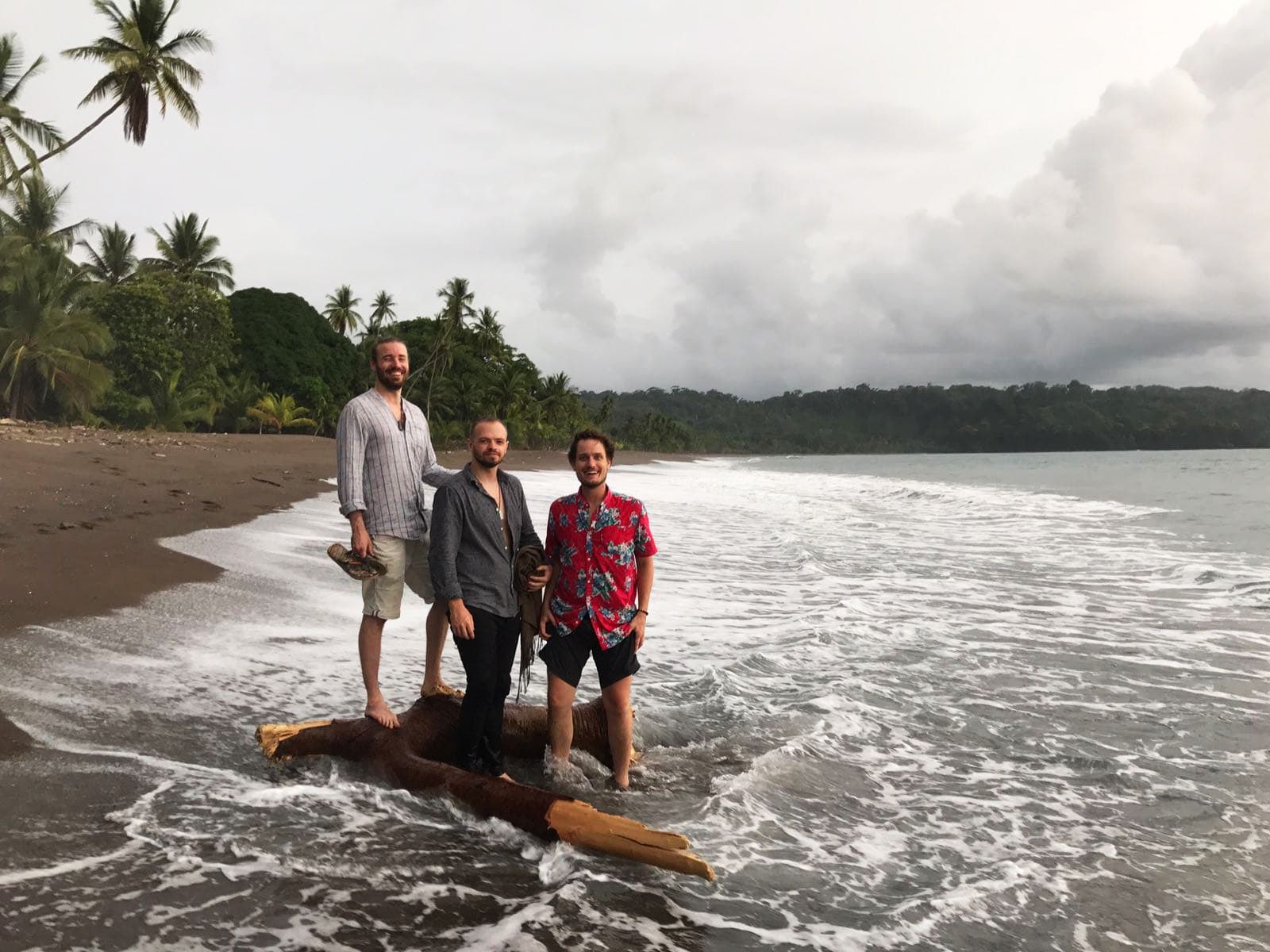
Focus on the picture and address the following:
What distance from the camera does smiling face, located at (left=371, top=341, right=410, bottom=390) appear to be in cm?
423

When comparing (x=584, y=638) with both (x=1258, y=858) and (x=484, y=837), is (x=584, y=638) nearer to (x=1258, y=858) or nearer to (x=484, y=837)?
(x=484, y=837)

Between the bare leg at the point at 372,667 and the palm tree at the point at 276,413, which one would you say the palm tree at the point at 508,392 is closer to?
the palm tree at the point at 276,413

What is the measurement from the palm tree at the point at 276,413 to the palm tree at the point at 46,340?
37.9 ft

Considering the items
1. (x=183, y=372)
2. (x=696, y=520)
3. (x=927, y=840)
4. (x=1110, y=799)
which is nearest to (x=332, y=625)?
(x=927, y=840)

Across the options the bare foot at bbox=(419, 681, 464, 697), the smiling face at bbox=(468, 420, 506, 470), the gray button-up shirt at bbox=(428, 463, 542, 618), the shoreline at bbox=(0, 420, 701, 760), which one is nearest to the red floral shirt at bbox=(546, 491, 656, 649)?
the gray button-up shirt at bbox=(428, 463, 542, 618)

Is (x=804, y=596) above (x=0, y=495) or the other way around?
the other way around

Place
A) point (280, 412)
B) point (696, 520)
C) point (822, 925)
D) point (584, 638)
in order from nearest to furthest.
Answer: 1. point (822, 925)
2. point (584, 638)
3. point (696, 520)
4. point (280, 412)

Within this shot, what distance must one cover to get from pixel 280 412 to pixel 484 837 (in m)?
43.8

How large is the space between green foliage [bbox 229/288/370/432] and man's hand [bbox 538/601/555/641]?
46.5 meters

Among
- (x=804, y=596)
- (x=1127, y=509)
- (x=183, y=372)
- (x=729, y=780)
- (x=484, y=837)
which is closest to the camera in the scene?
(x=484, y=837)

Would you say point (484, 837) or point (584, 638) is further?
point (584, 638)

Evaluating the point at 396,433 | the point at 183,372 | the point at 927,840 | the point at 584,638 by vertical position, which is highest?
the point at 183,372

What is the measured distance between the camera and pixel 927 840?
382cm

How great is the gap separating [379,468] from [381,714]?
1143 mm
